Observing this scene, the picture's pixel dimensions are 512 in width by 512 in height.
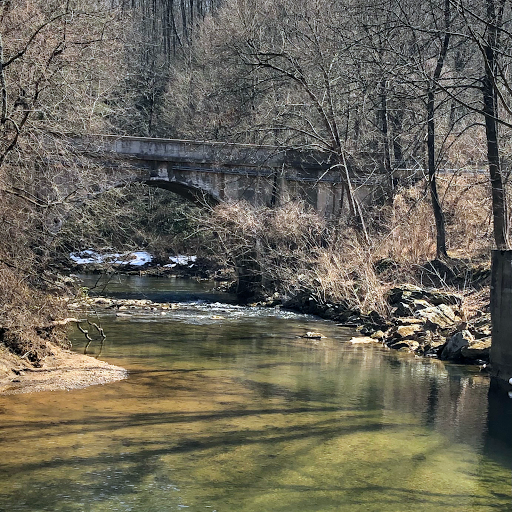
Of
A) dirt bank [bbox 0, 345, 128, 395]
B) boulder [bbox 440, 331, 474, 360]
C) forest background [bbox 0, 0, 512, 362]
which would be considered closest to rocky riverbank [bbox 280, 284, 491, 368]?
boulder [bbox 440, 331, 474, 360]

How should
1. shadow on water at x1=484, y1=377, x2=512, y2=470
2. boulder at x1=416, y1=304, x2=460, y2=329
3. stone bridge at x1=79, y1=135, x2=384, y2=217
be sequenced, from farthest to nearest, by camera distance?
stone bridge at x1=79, y1=135, x2=384, y2=217, boulder at x1=416, y1=304, x2=460, y2=329, shadow on water at x1=484, y1=377, x2=512, y2=470

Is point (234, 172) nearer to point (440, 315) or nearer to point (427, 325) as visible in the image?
point (440, 315)

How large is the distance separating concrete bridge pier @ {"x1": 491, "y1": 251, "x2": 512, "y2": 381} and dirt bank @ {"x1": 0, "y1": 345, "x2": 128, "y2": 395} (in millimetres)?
5572

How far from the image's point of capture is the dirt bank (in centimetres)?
1023

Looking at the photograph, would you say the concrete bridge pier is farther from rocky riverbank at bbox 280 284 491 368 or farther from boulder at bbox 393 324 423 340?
boulder at bbox 393 324 423 340

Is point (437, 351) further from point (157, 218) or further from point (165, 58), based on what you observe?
point (165, 58)

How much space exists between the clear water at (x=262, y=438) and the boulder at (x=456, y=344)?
448 millimetres

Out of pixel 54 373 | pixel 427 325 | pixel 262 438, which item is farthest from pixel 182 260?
pixel 262 438

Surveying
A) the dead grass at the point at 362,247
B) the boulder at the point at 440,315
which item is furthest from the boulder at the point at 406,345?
the dead grass at the point at 362,247

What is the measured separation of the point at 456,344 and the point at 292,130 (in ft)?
36.8

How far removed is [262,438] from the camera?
833 cm

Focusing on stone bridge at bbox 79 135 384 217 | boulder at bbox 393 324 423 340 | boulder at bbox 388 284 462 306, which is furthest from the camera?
stone bridge at bbox 79 135 384 217

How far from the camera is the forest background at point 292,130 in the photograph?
11281 millimetres

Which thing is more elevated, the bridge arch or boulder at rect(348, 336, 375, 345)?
the bridge arch
